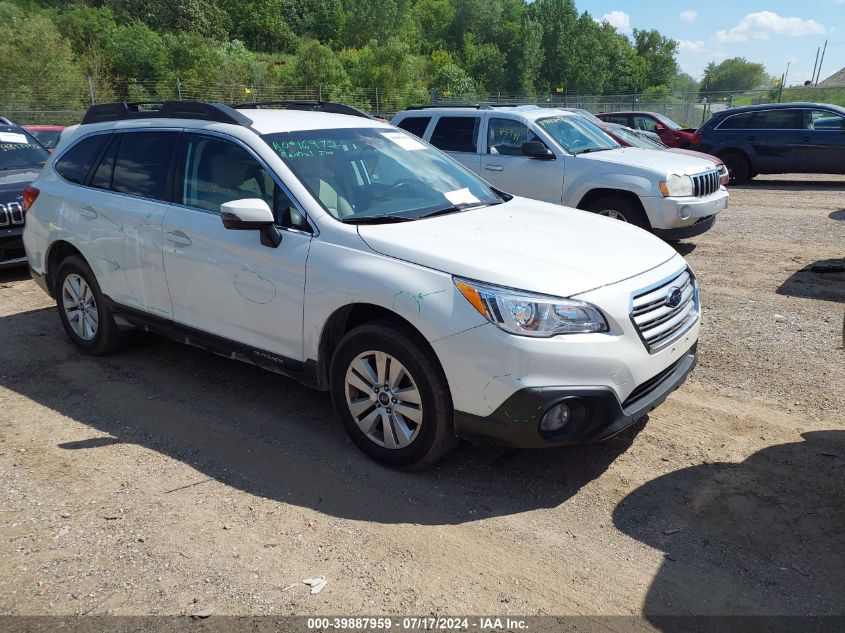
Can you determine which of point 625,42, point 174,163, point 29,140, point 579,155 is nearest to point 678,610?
point 174,163

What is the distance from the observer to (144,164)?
4957 mm

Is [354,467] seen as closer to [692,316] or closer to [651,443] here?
[651,443]

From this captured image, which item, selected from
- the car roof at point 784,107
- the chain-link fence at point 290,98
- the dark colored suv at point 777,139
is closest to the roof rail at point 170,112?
the dark colored suv at point 777,139

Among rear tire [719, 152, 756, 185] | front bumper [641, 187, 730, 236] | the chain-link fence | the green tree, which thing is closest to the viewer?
front bumper [641, 187, 730, 236]

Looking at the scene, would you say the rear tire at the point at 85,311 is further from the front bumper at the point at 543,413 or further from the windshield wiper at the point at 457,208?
the front bumper at the point at 543,413

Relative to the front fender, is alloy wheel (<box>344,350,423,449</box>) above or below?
below

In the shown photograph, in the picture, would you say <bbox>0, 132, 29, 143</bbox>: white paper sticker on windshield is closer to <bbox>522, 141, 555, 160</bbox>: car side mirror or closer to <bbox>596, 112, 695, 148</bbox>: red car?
<bbox>522, 141, 555, 160</bbox>: car side mirror

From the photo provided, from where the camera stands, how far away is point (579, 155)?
8984mm

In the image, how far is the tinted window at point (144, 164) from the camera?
15.7 feet

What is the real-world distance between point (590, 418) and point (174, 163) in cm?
322

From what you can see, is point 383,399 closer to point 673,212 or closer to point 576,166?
point 673,212

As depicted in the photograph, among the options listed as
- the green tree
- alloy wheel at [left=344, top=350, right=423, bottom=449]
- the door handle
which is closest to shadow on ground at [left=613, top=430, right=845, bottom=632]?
alloy wheel at [left=344, top=350, right=423, bottom=449]

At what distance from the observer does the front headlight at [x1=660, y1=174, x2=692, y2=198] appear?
8.29 m

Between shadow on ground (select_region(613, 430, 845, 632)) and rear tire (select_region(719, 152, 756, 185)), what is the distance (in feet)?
43.9
